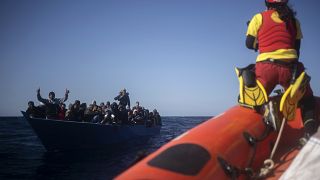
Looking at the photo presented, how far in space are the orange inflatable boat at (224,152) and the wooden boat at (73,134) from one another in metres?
10.7

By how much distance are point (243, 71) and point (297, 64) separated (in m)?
0.60

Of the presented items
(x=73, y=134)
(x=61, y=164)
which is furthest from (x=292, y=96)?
(x=73, y=134)

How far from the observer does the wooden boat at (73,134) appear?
485 inches

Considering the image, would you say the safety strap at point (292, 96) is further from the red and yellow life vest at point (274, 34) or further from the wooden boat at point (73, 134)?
A: the wooden boat at point (73, 134)

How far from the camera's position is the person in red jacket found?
3.04m

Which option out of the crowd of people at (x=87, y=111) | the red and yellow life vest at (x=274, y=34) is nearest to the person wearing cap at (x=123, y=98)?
the crowd of people at (x=87, y=111)

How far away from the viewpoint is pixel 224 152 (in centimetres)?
263

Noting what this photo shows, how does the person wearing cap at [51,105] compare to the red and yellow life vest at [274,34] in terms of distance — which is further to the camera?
the person wearing cap at [51,105]

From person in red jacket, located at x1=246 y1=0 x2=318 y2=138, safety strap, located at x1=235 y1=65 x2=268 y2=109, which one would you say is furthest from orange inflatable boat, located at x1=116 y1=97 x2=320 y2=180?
person in red jacket, located at x1=246 y1=0 x2=318 y2=138

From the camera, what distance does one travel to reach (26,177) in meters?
8.21

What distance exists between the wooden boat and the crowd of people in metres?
0.56

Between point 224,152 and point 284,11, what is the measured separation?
181cm

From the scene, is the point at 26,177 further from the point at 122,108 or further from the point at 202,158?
the point at 122,108

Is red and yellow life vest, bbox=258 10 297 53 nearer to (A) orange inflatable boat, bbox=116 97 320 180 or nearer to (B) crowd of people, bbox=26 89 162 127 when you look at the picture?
(A) orange inflatable boat, bbox=116 97 320 180
